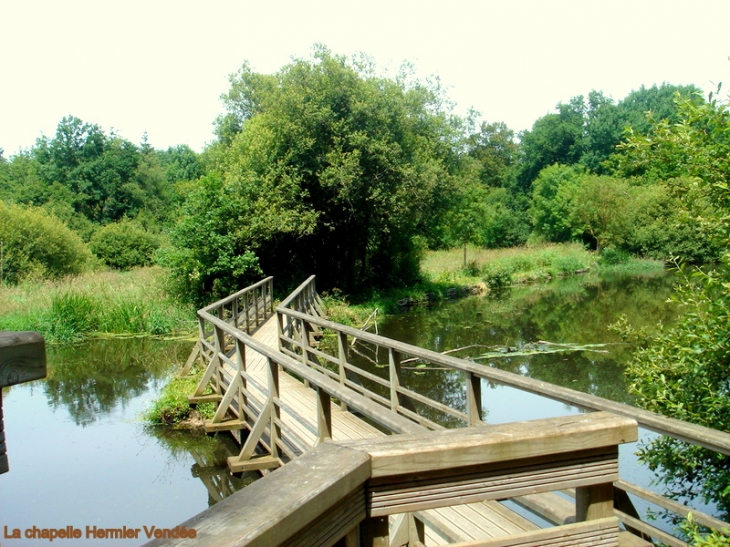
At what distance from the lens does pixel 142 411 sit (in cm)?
1023

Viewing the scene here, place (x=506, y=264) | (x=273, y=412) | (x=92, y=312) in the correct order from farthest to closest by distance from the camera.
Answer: (x=506, y=264) < (x=92, y=312) < (x=273, y=412)

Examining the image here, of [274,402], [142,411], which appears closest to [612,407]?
[274,402]

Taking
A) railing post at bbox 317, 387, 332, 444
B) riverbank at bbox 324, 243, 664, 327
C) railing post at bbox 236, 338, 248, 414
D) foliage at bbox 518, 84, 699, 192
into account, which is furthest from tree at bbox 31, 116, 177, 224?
railing post at bbox 317, 387, 332, 444

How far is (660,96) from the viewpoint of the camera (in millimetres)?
67750

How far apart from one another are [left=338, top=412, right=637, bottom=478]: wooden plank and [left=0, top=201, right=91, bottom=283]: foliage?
2504cm

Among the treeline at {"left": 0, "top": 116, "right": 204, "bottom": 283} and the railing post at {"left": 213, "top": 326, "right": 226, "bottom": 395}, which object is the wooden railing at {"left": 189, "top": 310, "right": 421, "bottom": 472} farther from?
the treeline at {"left": 0, "top": 116, "right": 204, "bottom": 283}

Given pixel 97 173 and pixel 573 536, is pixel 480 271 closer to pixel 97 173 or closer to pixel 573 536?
pixel 573 536

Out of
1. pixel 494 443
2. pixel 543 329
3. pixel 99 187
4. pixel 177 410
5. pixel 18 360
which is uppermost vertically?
pixel 99 187

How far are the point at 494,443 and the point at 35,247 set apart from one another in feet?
93.2

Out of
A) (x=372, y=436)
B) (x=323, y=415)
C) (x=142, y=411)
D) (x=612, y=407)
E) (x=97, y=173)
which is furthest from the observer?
(x=97, y=173)

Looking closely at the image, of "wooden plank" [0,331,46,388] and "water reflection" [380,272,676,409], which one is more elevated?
"wooden plank" [0,331,46,388]

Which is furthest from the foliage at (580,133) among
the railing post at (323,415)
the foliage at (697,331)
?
the railing post at (323,415)

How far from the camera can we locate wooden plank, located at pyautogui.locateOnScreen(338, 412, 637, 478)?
1.46 meters

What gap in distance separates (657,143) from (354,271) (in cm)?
1911
